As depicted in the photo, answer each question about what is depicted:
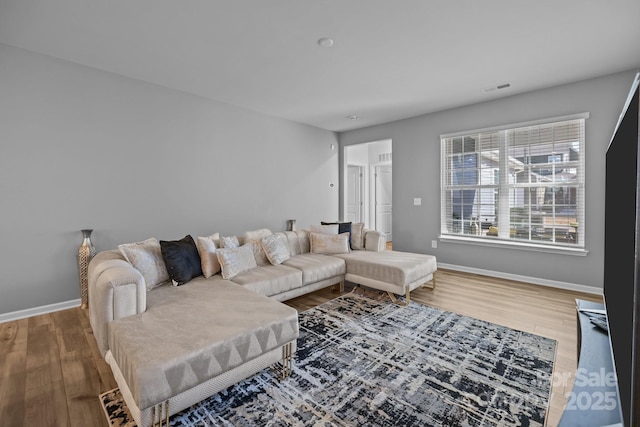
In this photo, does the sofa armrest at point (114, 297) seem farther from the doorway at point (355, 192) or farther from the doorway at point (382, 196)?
the doorway at point (382, 196)

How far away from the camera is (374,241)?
14.2 feet

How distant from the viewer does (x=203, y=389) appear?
1668 millimetres

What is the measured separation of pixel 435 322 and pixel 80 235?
394 cm

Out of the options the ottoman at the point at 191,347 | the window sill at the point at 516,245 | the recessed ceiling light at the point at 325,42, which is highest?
the recessed ceiling light at the point at 325,42

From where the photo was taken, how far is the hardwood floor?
1737mm

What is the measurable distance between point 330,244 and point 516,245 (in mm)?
2682

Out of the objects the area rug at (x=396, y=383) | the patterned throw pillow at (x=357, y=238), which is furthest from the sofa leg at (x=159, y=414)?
the patterned throw pillow at (x=357, y=238)

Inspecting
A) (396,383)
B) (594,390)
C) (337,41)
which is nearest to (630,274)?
(594,390)

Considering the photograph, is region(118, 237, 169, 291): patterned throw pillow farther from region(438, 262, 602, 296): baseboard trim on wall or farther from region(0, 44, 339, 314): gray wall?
region(438, 262, 602, 296): baseboard trim on wall

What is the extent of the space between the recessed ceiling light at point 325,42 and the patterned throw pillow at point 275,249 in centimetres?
218

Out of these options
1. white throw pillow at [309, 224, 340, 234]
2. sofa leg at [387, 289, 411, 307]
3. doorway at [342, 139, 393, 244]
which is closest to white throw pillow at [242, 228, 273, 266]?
white throw pillow at [309, 224, 340, 234]

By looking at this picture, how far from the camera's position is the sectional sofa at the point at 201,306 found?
1.54 metres

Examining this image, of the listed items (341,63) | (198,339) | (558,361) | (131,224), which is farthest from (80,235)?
(558,361)

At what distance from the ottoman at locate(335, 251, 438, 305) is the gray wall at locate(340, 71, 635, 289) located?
4.53 ft
